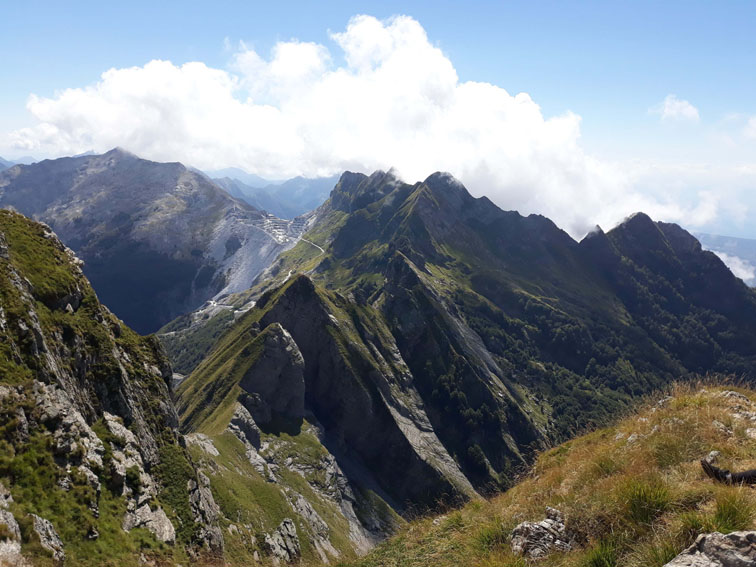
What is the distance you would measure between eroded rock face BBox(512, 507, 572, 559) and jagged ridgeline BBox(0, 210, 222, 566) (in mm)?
21012

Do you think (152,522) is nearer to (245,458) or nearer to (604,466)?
(604,466)

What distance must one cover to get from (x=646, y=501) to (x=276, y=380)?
4407 inches

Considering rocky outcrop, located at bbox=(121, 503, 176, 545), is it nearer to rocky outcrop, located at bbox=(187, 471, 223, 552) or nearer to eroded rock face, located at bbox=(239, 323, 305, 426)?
rocky outcrop, located at bbox=(187, 471, 223, 552)

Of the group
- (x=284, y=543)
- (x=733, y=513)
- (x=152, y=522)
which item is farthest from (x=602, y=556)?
(x=284, y=543)

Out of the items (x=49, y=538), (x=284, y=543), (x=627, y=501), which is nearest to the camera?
(x=627, y=501)

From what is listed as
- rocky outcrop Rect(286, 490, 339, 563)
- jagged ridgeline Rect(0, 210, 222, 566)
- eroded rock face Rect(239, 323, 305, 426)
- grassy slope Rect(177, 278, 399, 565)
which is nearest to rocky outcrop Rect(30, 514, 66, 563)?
jagged ridgeline Rect(0, 210, 222, 566)

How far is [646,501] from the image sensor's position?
11.6 metres

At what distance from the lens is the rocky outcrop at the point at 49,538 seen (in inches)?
768

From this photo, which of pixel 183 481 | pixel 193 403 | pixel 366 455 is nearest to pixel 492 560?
pixel 183 481

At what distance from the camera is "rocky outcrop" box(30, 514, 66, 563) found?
19.5 metres

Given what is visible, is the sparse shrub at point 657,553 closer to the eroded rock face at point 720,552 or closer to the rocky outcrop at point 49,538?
the eroded rock face at point 720,552

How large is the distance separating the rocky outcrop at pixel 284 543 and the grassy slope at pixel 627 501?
43.0m

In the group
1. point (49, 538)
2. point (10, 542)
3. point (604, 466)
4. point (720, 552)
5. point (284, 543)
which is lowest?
point (284, 543)

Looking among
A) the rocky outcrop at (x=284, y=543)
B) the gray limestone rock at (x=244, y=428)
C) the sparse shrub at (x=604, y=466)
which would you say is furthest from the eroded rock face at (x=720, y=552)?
the gray limestone rock at (x=244, y=428)
